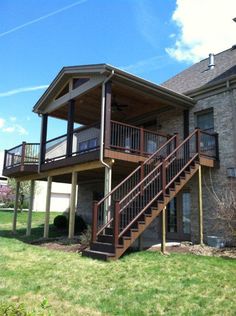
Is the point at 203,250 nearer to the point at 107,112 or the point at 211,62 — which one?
the point at 107,112

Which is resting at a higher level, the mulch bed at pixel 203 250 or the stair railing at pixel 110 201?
the stair railing at pixel 110 201

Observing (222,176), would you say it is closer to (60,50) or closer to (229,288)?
(229,288)

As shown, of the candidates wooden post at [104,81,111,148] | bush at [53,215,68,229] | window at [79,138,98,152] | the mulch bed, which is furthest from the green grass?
window at [79,138,98,152]

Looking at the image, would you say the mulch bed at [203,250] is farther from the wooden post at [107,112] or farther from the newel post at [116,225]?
the wooden post at [107,112]

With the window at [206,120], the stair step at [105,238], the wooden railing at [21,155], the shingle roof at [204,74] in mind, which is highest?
the shingle roof at [204,74]

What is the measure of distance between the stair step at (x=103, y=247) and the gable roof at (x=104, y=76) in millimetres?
5844

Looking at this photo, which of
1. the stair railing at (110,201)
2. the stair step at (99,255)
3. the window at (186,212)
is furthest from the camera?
the window at (186,212)

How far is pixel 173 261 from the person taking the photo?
30.1 feet

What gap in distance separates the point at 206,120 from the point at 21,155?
8.73 metres

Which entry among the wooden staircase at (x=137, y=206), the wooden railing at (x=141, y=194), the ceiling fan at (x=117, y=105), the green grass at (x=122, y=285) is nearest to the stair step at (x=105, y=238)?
the wooden staircase at (x=137, y=206)

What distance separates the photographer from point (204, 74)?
17141 mm

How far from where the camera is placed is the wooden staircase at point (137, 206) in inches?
381

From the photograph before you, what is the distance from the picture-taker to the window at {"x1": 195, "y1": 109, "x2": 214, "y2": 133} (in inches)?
582

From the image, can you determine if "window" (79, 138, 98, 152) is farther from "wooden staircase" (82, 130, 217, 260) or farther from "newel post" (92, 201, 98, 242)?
"newel post" (92, 201, 98, 242)
